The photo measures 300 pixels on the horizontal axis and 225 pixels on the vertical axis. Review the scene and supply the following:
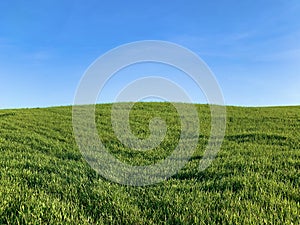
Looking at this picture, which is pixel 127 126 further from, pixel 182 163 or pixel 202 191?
pixel 202 191

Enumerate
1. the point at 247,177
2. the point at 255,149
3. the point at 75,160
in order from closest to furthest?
the point at 247,177 < the point at 75,160 < the point at 255,149

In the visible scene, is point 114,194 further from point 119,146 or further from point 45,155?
point 119,146

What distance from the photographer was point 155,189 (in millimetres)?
7594

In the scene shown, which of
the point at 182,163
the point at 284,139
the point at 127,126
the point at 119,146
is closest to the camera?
the point at 182,163

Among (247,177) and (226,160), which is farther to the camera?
(226,160)

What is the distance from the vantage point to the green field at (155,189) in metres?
5.91

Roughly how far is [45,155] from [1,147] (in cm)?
276

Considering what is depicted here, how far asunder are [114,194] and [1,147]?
323 inches

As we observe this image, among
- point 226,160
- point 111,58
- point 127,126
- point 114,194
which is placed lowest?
point 114,194

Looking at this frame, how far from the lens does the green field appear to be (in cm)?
591

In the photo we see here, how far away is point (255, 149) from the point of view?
1255 centimetres

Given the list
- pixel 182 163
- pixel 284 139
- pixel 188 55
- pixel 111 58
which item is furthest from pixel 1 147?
pixel 284 139

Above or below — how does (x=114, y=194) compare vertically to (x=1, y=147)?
below

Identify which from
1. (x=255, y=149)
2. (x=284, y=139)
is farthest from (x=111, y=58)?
(x=284, y=139)
